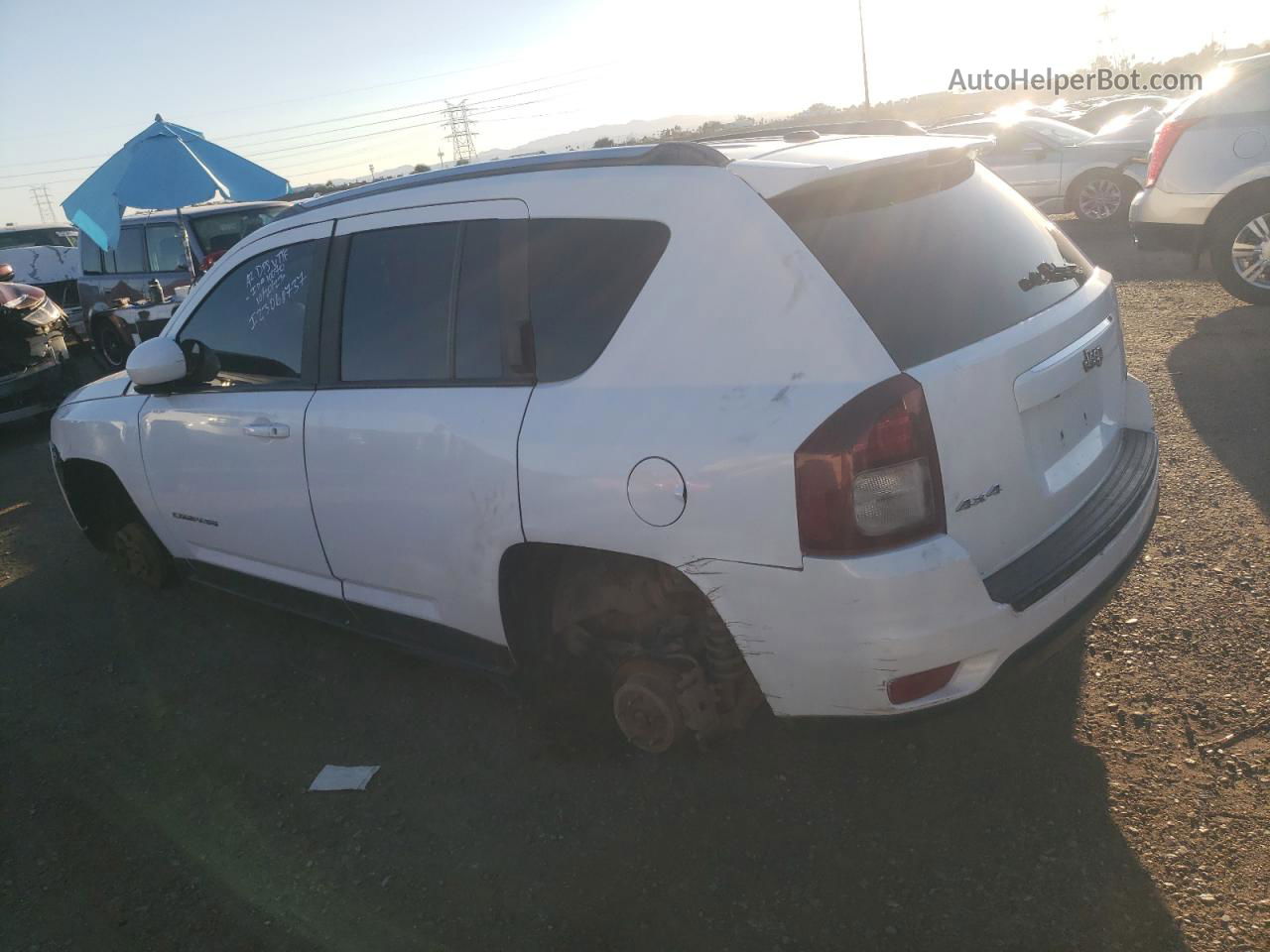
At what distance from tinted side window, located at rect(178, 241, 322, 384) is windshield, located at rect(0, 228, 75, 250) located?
1481 cm

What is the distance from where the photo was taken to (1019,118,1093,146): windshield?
45.1 ft

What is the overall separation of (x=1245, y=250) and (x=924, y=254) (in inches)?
255

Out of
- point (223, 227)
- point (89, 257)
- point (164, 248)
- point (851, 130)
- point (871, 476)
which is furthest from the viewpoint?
point (89, 257)

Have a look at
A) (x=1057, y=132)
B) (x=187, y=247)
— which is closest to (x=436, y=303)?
(x=187, y=247)

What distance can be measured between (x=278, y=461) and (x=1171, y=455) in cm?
435

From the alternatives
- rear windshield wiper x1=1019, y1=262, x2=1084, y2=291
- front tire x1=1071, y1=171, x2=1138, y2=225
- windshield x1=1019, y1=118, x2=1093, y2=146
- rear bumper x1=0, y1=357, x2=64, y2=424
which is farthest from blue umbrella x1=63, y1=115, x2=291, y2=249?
front tire x1=1071, y1=171, x2=1138, y2=225

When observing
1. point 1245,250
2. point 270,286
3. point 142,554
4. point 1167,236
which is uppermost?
point 270,286

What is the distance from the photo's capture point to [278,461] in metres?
3.56

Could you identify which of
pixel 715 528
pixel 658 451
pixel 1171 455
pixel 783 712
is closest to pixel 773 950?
pixel 783 712

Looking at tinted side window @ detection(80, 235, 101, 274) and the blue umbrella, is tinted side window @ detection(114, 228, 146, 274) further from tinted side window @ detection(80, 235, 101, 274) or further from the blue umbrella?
the blue umbrella

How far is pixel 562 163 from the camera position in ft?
9.56

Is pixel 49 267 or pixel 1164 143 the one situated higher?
pixel 49 267

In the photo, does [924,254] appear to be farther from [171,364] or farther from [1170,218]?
[1170,218]

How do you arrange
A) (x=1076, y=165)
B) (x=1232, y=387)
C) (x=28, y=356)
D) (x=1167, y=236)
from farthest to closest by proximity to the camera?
(x=1076, y=165), (x=28, y=356), (x=1167, y=236), (x=1232, y=387)
